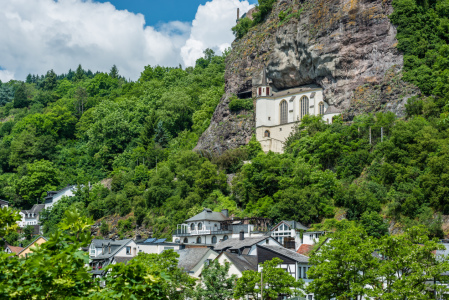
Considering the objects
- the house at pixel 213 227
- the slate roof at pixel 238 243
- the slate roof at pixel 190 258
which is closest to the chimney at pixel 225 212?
the house at pixel 213 227

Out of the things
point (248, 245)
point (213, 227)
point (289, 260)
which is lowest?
point (289, 260)

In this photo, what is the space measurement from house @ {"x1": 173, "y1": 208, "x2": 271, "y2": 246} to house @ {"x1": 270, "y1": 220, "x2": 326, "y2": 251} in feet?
9.65

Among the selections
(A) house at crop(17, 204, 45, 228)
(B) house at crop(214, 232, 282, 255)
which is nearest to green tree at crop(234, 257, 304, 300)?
(B) house at crop(214, 232, 282, 255)

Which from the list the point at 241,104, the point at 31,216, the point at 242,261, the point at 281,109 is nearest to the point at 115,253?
the point at 242,261

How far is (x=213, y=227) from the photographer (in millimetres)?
71562

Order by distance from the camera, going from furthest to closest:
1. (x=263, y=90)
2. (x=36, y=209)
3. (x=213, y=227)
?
(x=36, y=209)
(x=263, y=90)
(x=213, y=227)

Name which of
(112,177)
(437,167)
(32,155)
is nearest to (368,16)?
(437,167)

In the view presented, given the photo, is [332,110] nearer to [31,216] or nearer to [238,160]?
[238,160]

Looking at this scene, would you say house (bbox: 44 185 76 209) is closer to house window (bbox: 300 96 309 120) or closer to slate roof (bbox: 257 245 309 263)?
house window (bbox: 300 96 309 120)

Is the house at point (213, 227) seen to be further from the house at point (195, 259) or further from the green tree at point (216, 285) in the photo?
the green tree at point (216, 285)

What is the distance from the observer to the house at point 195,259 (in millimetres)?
52609

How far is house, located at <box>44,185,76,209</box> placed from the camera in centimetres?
10388

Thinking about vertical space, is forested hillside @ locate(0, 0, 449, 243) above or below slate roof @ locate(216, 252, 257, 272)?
above

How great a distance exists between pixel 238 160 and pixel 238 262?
3511 centimetres
